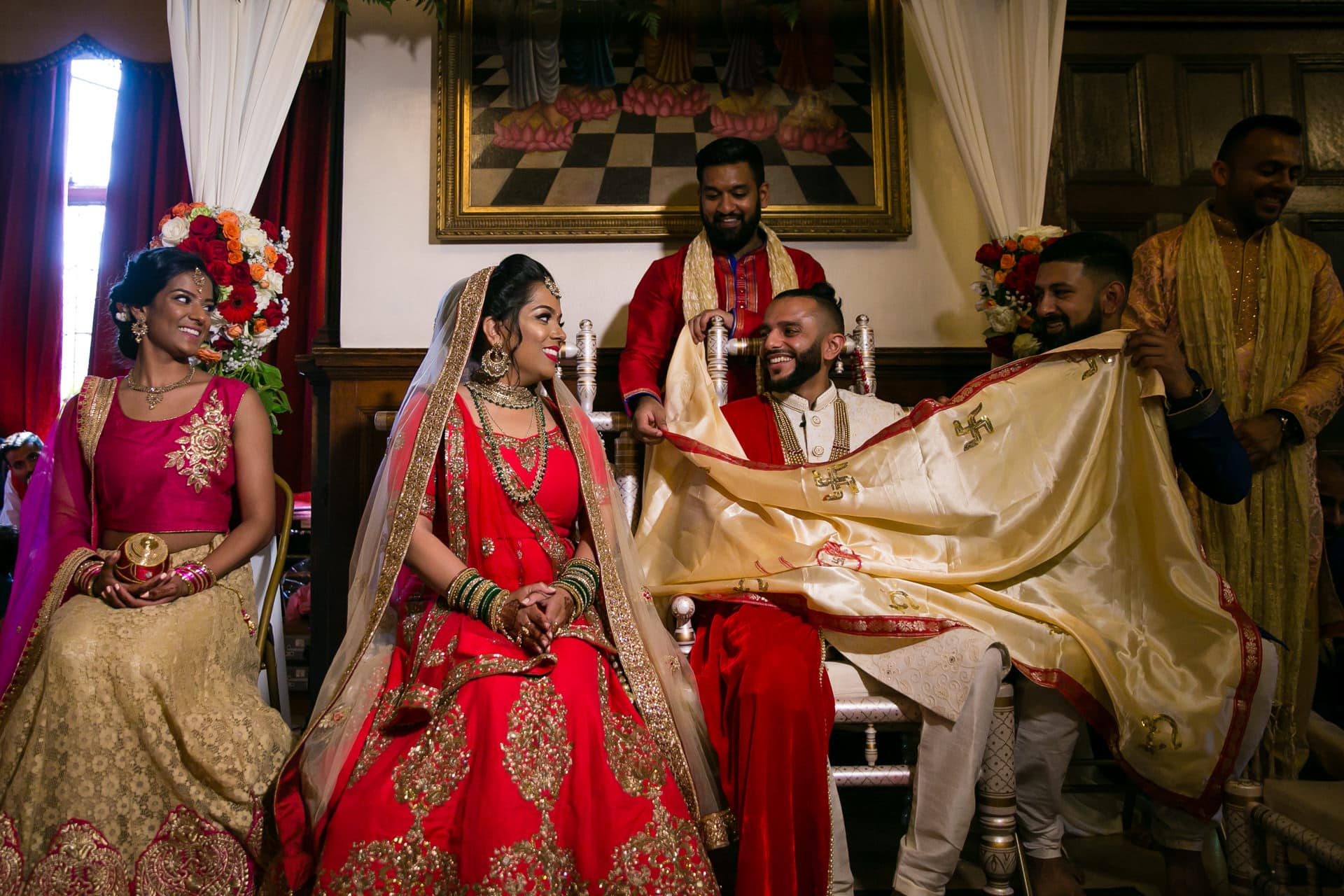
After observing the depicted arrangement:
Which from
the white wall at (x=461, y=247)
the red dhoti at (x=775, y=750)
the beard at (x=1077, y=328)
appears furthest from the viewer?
the white wall at (x=461, y=247)

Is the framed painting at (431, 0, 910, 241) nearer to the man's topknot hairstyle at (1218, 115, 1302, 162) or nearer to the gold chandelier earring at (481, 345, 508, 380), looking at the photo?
the man's topknot hairstyle at (1218, 115, 1302, 162)

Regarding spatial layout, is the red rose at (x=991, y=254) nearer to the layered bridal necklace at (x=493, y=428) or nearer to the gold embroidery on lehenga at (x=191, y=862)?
the layered bridal necklace at (x=493, y=428)

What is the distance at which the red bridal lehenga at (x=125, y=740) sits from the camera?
7.97ft

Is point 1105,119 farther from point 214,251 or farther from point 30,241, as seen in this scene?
point 30,241

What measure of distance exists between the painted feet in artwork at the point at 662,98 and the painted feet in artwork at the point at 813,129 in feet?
1.26

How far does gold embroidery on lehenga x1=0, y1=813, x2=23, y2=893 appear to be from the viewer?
238 centimetres

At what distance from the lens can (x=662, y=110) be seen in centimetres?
445

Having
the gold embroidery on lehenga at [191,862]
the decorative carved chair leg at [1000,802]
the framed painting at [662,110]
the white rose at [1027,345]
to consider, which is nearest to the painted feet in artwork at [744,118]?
the framed painting at [662,110]

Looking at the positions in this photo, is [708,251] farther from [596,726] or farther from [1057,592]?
[596,726]

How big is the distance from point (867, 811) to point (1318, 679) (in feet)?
5.91

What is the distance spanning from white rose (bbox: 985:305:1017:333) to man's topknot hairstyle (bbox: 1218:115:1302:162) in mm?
1055

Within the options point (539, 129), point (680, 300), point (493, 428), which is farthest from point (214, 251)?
point (680, 300)

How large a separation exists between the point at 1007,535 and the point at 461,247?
2.64 metres

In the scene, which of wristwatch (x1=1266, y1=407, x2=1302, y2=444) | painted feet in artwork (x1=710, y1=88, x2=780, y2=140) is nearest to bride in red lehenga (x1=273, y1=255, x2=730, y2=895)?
painted feet in artwork (x1=710, y1=88, x2=780, y2=140)
